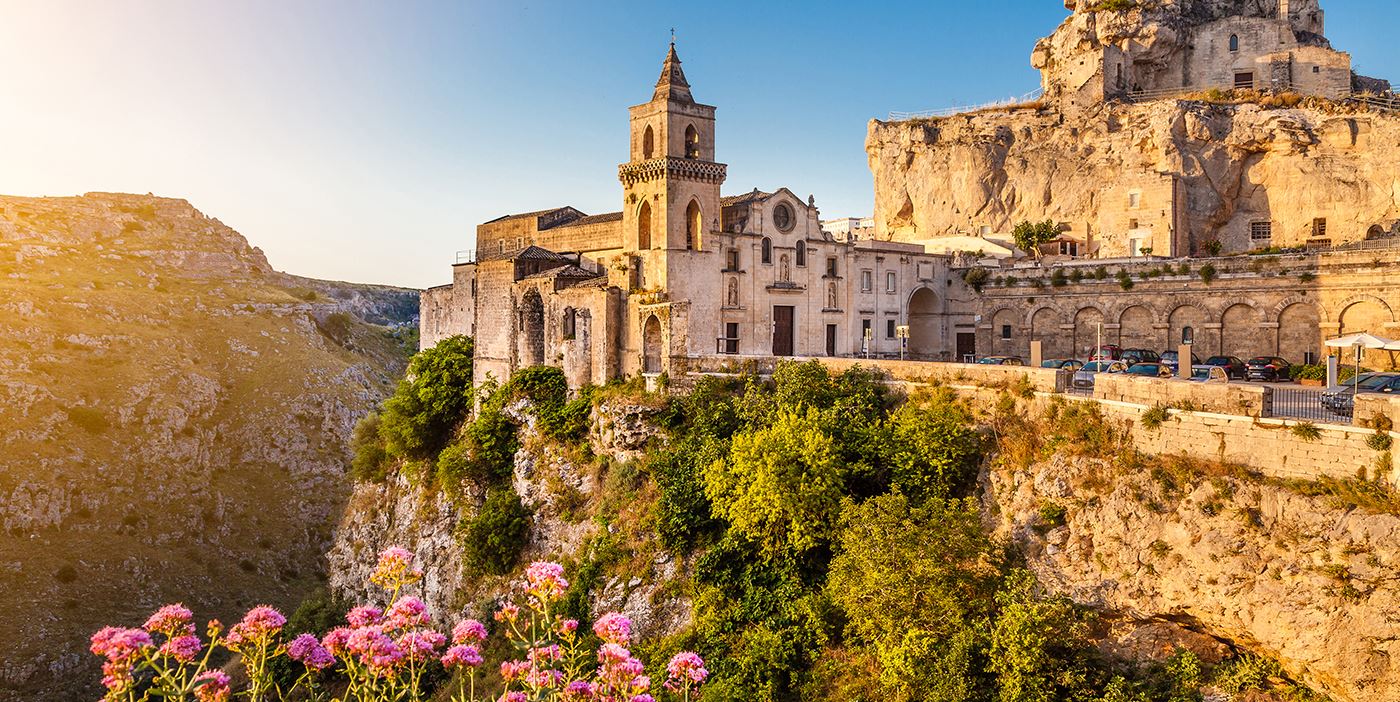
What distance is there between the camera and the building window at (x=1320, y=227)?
44656 mm

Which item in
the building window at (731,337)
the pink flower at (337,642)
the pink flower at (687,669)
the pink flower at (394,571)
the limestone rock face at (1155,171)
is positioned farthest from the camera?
the limestone rock face at (1155,171)

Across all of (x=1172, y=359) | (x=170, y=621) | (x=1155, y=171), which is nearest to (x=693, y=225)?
(x=1172, y=359)

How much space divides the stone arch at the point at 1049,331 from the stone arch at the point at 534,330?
23.4 metres

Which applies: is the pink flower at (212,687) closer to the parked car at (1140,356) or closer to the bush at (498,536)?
the bush at (498,536)

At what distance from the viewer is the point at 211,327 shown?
73.6 meters

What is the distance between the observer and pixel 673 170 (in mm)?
35188

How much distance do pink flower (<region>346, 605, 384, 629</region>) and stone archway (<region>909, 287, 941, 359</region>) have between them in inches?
1610

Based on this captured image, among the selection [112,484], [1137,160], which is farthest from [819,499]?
[112,484]

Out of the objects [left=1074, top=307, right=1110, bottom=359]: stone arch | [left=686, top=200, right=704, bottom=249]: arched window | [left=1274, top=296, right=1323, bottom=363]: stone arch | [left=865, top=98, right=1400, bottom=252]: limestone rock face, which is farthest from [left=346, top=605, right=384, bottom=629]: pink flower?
[left=865, top=98, right=1400, bottom=252]: limestone rock face

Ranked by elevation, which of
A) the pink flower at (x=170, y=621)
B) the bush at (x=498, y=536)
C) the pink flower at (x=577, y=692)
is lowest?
A: the bush at (x=498, y=536)

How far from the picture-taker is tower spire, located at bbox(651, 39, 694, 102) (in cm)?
3594

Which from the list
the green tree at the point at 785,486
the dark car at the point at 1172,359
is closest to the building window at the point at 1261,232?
the dark car at the point at 1172,359

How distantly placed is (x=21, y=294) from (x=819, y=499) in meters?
67.1

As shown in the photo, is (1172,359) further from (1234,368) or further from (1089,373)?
(1089,373)
